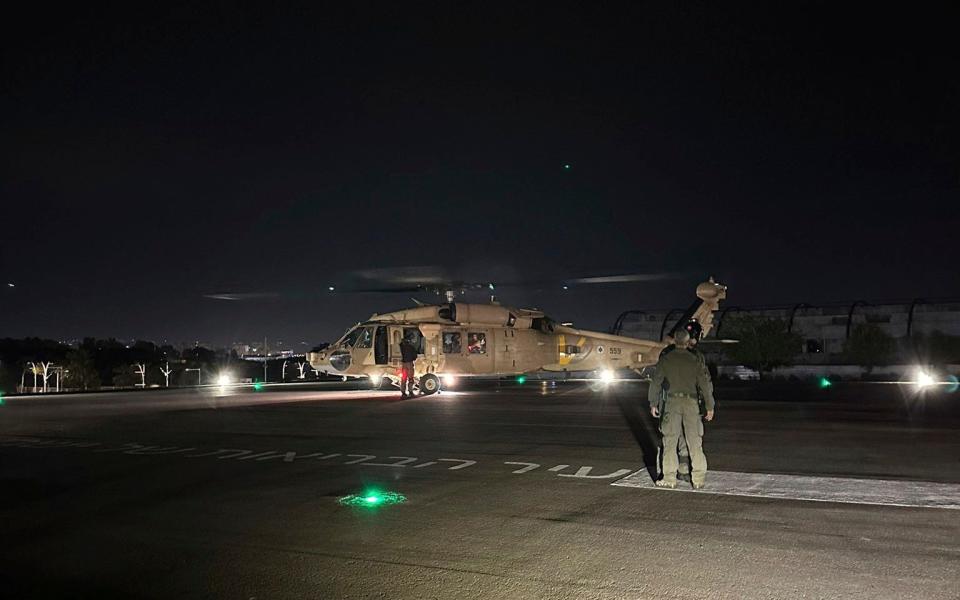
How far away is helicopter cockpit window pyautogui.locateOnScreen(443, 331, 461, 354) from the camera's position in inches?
1191

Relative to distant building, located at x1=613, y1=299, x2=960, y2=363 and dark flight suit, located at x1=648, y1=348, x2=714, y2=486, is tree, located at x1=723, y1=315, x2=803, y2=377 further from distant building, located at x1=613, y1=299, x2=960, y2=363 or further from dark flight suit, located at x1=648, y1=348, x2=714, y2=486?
dark flight suit, located at x1=648, y1=348, x2=714, y2=486

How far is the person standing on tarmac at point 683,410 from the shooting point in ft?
30.7

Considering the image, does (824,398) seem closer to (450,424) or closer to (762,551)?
(450,424)

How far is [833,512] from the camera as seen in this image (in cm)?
791

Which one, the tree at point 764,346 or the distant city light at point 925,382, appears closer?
the distant city light at point 925,382

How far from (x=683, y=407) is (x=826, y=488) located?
2.04 metres

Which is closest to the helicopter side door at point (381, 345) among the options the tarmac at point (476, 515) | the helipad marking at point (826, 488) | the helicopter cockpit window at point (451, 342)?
the helicopter cockpit window at point (451, 342)

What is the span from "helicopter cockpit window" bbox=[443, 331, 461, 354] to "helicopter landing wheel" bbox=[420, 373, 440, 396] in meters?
1.24

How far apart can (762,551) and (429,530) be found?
10.3 feet

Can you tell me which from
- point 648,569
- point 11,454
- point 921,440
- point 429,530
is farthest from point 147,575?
point 921,440

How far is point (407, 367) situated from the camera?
1126 inches

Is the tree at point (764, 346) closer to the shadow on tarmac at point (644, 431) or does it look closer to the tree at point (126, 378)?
the shadow on tarmac at point (644, 431)

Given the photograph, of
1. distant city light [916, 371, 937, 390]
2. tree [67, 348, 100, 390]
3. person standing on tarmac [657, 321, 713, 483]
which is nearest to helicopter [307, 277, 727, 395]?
distant city light [916, 371, 937, 390]

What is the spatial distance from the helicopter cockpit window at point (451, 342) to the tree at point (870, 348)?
52820 mm
